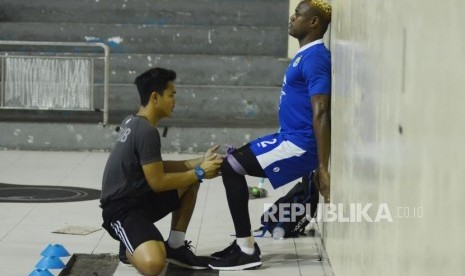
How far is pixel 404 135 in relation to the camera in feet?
13.7

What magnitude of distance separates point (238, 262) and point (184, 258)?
0.35 meters

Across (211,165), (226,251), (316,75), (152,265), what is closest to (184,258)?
(226,251)

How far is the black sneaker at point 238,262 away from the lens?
721 cm

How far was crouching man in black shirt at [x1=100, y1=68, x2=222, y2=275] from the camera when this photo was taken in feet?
23.1

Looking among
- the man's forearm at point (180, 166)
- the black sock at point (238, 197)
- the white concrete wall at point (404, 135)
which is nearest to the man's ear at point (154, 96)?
the man's forearm at point (180, 166)

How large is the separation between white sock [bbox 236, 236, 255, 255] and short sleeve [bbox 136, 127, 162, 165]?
2.51 feet

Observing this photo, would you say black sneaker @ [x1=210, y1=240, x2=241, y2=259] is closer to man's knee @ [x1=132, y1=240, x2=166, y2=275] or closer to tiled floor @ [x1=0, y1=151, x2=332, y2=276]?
tiled floor @ [x1=0, y1=151, x2=332, y2=276]

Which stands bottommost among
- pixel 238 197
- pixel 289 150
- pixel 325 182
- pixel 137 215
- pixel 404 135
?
pixel 137 215

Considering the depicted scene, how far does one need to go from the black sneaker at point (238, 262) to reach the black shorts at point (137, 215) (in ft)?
1.36

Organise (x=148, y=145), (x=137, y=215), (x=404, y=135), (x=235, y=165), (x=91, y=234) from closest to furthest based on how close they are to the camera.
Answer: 1. (x=404, y=135)
2. (x=148, y=145)
3. (x=137, y=215)
4. (x=235, y=165)
5. (x=91, y=234)

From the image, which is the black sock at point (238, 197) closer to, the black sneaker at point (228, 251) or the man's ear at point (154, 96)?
the black sneaker at point (228, 251)

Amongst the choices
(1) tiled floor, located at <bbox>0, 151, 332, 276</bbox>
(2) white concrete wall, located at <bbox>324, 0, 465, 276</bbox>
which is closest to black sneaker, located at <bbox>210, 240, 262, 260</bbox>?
(1) tiled floor, located at <bbox>0, 151, 332, 276</bbox>

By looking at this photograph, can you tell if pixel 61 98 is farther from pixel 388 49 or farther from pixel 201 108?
pixel 388 49

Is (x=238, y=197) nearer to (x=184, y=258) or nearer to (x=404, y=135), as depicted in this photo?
(x=184, y=258)
